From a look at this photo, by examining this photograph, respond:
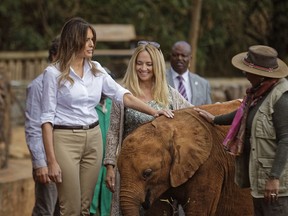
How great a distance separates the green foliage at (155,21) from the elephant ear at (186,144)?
14011 mm

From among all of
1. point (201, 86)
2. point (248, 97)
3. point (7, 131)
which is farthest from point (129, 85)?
point (7, 131)

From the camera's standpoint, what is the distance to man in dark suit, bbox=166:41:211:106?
10852mm

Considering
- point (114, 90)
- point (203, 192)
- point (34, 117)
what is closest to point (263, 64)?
point (203, 192)

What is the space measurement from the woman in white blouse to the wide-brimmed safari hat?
924 millimetres

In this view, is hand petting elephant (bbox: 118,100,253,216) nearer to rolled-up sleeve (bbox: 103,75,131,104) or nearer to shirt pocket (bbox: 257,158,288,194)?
rolled-up sleeve (bbox: 103,75,131,104)

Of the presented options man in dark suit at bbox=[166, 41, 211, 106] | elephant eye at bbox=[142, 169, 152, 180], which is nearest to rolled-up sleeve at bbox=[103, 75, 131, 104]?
elephant eye at bbox=[142, 169, 152, 180]

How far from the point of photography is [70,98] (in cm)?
773

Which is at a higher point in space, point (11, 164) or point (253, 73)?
point (253, 73)

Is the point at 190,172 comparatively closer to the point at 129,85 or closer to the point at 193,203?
the point at 193,203

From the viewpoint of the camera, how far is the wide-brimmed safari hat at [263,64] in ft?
23.2

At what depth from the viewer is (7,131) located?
496 inches

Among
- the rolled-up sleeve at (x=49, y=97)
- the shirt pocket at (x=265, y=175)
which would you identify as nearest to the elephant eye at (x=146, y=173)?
the rolled-up sleeve at (x=49, y=97)

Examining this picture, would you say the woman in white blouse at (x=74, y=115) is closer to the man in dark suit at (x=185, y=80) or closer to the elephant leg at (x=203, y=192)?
the elephant leg at (x=203, y=192)

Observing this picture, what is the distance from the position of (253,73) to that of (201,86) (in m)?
3.87
